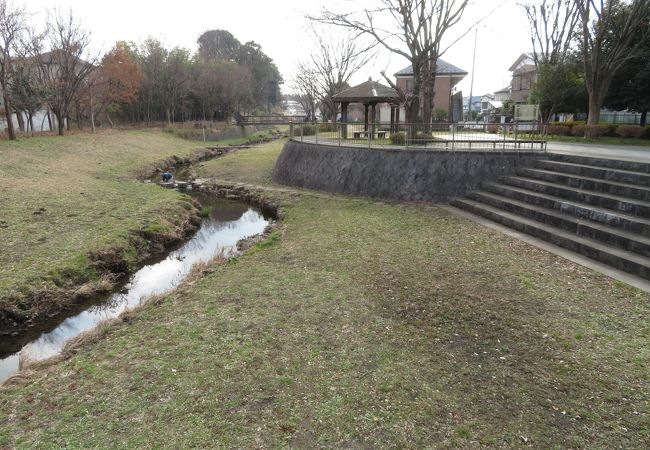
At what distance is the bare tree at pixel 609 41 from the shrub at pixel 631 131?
1.36 meters

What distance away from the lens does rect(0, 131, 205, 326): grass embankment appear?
755cm

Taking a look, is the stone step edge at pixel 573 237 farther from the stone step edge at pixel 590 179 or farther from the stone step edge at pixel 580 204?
the stone step edge at pixel 590 179

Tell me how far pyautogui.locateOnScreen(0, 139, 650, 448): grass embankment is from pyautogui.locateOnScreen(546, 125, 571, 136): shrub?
59.6ft

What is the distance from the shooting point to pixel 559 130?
23.2 metres

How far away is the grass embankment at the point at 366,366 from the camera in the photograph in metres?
3.85

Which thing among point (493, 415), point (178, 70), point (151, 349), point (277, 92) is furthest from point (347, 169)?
point (277, 92)

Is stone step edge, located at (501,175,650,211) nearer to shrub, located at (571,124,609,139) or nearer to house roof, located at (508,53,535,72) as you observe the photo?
shrub, located at (571,124,609,139)

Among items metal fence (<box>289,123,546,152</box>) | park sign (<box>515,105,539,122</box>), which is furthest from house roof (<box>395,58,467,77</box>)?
metal fence (<box>289,123,546,152</box>)

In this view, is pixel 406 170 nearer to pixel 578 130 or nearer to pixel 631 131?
pixel 631 131

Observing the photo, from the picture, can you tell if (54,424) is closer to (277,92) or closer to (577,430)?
(577,430)

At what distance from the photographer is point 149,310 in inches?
267

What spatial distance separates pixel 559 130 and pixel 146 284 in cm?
2309

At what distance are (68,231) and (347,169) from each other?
8.95m

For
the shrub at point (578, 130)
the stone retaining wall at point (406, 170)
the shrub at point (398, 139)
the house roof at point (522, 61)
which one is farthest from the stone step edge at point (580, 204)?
the house roof at point (522, 61)
